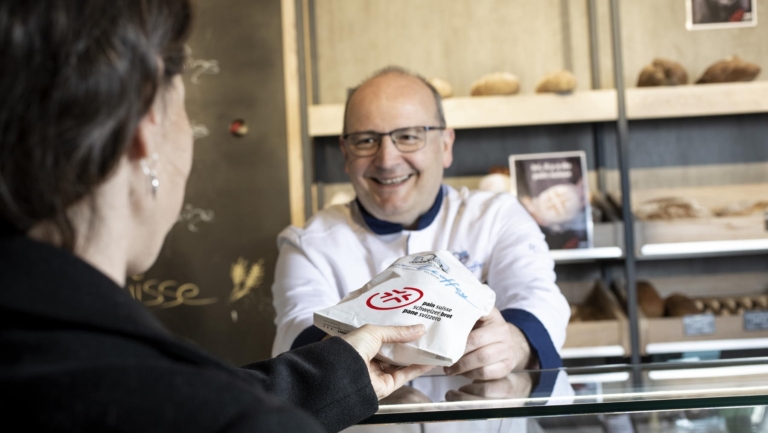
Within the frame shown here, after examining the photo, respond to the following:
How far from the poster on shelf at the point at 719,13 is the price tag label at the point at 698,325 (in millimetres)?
1065

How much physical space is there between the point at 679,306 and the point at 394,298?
1835 millimetres

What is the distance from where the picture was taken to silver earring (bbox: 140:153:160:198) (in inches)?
20.9

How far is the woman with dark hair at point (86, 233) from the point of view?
401 millimetres

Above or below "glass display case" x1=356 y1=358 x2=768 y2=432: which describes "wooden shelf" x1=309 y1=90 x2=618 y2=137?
above

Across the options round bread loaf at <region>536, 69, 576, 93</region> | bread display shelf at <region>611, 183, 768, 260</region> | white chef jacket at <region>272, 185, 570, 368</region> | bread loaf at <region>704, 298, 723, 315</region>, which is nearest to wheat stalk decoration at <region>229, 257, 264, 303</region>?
white chef jacket at <region>272, 185, 570, 368</region>

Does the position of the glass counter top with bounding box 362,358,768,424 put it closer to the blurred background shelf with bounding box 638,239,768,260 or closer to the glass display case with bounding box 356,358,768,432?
the glass display case with bounding box 356,358,768,432

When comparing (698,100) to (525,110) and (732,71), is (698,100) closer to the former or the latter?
(732,71)

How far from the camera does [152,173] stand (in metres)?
0.54

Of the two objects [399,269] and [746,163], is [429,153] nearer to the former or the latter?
[399,269]

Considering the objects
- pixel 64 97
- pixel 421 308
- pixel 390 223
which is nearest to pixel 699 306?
pixel 390 223

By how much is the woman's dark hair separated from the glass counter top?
433 mm

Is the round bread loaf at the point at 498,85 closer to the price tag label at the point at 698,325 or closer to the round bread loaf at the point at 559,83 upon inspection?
the round bread loaf at the point at 559,83

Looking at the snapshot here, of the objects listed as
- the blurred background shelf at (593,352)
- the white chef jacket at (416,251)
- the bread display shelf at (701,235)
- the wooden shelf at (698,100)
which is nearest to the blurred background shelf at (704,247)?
the bread display shelf at (701,235)

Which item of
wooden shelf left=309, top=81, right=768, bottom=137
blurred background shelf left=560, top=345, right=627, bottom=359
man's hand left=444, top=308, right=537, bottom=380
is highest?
wooden shelf left=309, top=81, right=768, bottom=137
